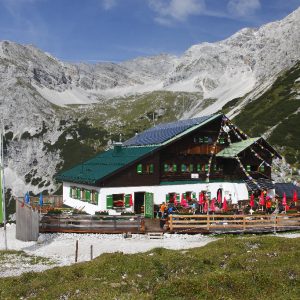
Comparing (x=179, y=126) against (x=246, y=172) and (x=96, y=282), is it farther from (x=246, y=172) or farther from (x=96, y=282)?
(x=96, y=282)

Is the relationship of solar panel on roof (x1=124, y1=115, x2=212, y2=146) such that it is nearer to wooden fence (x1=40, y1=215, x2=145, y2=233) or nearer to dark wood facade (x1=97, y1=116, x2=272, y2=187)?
dark wood facade (x1=97, y1=116, x2=272, y2=187)

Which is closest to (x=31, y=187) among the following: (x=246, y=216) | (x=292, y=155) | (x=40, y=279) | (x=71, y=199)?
(x=292, y=155)

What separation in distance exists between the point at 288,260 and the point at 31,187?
481 feet

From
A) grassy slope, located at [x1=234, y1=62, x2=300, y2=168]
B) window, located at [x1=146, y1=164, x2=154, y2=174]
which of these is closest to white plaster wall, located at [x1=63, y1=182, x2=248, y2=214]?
window, located at [x1=146, y1=164, x2=154, y2=174]

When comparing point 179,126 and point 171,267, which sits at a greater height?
point 179,126

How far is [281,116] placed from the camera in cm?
10638

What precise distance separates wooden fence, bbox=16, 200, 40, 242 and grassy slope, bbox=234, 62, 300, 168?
56.6 m

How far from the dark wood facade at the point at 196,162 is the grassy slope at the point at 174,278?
1967 cm

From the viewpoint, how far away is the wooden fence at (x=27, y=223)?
31302 mm

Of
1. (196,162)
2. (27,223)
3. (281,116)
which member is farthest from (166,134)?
(281,116)

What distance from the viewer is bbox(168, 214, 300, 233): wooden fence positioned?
3356 centimetres

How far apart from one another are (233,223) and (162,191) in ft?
34.5

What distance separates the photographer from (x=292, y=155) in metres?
79.7

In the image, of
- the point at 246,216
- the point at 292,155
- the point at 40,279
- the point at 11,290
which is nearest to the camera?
the point at 11,290
